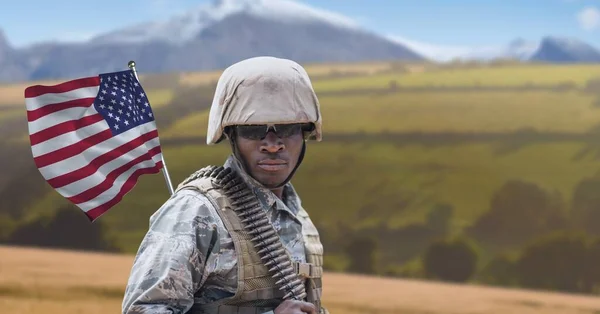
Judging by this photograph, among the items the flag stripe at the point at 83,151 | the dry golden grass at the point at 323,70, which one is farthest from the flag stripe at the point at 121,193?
the dry golden grass at the point at 323,70

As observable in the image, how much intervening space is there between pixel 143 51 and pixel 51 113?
44.6ft

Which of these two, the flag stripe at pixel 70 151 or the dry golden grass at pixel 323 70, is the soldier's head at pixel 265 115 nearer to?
the flag stripe at pixel 70 151

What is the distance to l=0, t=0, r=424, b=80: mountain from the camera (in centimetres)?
1642

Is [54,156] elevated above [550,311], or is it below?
above

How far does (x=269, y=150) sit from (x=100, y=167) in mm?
1300

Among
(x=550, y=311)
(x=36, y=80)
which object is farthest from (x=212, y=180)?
(x=36, y=80)

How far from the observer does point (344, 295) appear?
11664 millimetres

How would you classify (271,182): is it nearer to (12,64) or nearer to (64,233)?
(64,233)

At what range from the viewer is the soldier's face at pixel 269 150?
2.49 m

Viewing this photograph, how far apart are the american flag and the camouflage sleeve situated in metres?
1.28

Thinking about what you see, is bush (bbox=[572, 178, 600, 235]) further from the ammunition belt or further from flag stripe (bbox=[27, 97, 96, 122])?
the ammunition belt

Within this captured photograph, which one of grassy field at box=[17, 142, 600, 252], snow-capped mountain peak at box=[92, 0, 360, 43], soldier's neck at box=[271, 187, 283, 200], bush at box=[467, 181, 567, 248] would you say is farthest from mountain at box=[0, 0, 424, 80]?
soldier's neck at box=[271, 187, 283, 200]

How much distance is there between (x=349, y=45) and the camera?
17.5 m

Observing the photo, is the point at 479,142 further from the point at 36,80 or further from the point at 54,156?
the point at 54,156
